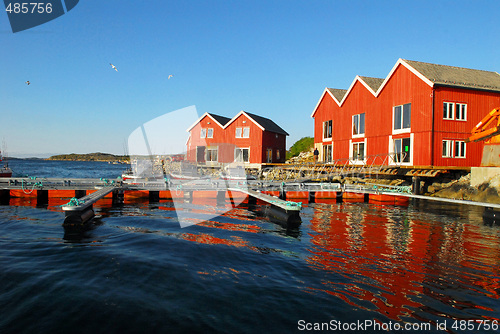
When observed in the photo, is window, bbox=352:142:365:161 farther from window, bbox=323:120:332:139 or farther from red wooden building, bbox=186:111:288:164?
red wooden building, bbox=186:111:288:164

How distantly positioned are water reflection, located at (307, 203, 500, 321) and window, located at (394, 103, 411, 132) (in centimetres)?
1236

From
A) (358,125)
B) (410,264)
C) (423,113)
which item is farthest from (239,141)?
(410,264)

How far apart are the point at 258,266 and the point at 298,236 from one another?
4043 mm

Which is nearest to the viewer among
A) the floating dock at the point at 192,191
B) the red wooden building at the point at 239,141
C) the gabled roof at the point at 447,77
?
the floating dock at the point at 192,191

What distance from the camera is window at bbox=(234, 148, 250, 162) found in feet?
→ 145

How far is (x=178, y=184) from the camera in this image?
856 inches

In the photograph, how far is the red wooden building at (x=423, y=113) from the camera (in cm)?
2497

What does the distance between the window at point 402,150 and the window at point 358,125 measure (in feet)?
15.2

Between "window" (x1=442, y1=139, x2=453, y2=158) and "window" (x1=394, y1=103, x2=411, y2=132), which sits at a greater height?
"window" (x1=394, y1=103, x2=411, y2=132)

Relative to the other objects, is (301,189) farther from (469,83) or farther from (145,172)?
(145,172)

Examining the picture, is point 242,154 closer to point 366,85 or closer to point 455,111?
point 366,85

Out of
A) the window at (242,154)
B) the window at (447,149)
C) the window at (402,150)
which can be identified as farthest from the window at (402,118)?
the window at (242,154)

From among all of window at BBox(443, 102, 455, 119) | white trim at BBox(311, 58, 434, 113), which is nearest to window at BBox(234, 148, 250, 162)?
white trim at BBox(311, 58, 434, 113)

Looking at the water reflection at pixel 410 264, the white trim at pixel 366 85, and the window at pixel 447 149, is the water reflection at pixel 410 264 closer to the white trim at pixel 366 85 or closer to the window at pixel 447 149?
the window at pixel 447 149
